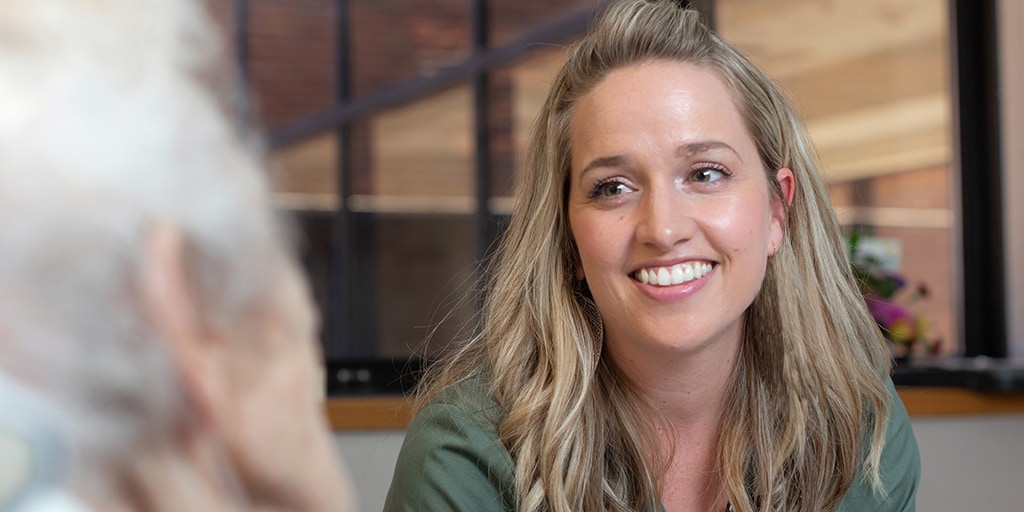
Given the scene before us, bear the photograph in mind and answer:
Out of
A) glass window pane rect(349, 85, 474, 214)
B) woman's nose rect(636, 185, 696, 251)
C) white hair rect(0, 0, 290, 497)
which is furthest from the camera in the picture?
glass window pane rect(349, 85, 474, 214)

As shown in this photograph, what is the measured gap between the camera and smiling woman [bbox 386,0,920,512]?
112 cm

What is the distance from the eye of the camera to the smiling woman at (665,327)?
1.12m

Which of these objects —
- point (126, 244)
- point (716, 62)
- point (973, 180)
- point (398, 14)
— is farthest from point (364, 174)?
point (126, 244)

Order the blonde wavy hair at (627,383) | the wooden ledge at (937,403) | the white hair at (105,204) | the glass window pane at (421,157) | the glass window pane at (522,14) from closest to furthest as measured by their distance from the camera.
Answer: the white hair at (105,204) < the blonde wavy hair at (627,383) < the wooden ledge at (937,403) < the glass window pane at (421,157) < the glass window pane at (522,14)

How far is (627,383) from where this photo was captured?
4.12ft

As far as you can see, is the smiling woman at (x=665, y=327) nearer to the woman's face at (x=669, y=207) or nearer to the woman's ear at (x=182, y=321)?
the woman's face at (x=669, y=207)

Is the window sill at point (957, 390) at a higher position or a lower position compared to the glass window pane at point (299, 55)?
lower

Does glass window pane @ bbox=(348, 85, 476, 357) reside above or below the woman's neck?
above

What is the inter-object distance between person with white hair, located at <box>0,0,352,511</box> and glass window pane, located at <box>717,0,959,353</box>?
272 cm

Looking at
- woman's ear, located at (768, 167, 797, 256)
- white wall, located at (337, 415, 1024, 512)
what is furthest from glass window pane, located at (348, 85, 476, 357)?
woman's ear, located at (768, 167, 797, 256)

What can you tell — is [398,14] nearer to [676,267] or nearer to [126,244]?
[676,267]

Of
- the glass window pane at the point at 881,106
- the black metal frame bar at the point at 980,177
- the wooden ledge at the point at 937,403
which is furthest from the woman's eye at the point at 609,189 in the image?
the black metal frame bar at the point at 980,177

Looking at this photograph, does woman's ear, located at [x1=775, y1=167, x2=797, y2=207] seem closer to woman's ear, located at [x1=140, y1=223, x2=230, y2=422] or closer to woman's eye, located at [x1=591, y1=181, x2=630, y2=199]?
woman's eye, located at [x1=591, y1=181, x2=630, y2=199]

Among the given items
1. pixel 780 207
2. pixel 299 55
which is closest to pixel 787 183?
pixel 780 207
